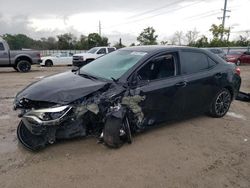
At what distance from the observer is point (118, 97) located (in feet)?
12.7

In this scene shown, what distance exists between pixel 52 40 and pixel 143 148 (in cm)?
6096

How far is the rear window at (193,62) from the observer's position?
4.76m

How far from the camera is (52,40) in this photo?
199 feet

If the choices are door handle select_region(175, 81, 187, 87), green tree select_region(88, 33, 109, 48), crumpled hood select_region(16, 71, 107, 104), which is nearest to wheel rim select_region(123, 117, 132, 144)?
crumpled hood select_region(16, 71, 107, 104)

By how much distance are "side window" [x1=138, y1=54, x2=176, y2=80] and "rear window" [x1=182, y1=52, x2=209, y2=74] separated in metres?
0.28

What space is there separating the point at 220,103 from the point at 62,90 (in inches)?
139

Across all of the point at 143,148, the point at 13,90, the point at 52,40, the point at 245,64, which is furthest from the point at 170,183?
the point at 52,40

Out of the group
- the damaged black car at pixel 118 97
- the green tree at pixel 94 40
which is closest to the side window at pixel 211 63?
the damaged black car at pixel 118 97

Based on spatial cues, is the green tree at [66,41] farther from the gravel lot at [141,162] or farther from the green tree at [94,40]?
the gravel lot at [141,162]

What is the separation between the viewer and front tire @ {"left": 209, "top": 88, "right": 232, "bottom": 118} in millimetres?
5374

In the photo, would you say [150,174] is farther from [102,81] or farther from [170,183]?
[102,81]

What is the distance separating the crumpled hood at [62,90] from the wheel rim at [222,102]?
2.81 metres

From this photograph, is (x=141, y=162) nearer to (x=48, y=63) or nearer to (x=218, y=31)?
(x=48, y=63)

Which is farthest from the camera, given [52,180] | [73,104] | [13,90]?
[13,90]
